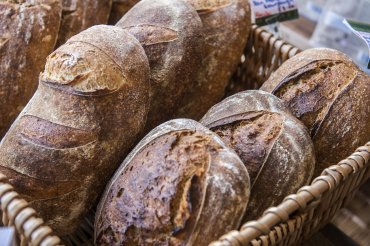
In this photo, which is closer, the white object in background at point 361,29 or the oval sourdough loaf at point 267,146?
the oval sourdough loaf at point 267,146

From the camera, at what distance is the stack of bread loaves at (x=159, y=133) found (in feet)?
3.05

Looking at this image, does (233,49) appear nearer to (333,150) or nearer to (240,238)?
(333,150)

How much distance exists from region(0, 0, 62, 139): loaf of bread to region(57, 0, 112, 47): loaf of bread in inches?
3.8

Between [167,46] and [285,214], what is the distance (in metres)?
0.67

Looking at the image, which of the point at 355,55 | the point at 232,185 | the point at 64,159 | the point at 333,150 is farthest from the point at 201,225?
the point at 355,55

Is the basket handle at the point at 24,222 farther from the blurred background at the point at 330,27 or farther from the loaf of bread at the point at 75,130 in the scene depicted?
the blurred background at the point at 330,27

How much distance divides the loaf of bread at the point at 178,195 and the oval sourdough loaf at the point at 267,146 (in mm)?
122

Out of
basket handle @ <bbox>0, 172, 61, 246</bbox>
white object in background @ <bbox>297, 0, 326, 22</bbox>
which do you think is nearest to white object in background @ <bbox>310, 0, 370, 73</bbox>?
white object in background @ <bbox>297, 0, 326, 22</bbox>

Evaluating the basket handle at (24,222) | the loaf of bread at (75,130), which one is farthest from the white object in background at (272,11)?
A: the basket handle at (24,222)

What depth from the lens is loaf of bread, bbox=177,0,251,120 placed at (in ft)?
4.97

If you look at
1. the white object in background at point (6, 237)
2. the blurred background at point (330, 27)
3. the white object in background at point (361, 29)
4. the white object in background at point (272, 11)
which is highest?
the white object in background at point (361, 29)

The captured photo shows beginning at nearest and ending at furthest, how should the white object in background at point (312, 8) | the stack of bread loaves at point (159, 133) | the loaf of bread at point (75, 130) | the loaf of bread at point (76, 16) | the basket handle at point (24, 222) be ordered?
the basket handle at point (24, 222), the stack of bread loaves at point (159, 133), the loaf of bread at point (75, 130), the loaf of bread at point (76, 16), the white object in background at point (312, 8)

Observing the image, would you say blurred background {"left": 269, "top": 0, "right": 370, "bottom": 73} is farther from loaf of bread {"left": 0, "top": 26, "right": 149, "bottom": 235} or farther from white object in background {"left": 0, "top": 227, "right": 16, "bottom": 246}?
white object in background {"left": 0, "top": 227, "right": 16, "bottom": 246}

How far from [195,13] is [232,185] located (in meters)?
0.70
